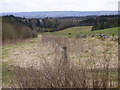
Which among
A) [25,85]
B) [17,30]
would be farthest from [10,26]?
[25,85]

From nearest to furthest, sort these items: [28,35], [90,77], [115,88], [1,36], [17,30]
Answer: [115,88] → [90,77] → [1,36] → [17,30] → [28,35]

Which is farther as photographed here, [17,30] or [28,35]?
[28,35]

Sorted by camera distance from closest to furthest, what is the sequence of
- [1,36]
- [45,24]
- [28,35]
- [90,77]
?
[90,77] → [45,24] → [1,36] → [28,35]

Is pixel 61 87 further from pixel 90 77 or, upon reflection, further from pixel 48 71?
pixel 90 77

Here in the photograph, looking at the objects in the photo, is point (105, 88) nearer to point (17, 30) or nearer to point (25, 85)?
point (25, 85)

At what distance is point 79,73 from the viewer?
2658 mm

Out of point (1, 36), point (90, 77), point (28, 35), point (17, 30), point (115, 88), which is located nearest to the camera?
point (115, 88)

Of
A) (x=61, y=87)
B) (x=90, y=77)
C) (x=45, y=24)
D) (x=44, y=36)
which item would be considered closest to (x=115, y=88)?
(x=90, y=77)

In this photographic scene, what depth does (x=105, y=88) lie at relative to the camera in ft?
8.41

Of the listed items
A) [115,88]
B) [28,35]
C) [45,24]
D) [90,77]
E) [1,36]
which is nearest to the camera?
[115,88]

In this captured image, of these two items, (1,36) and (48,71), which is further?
(1,36)

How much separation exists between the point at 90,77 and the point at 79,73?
0.22 meters

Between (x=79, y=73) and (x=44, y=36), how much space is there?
13.8 meters

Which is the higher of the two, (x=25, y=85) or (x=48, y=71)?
(x=48, y=71)
